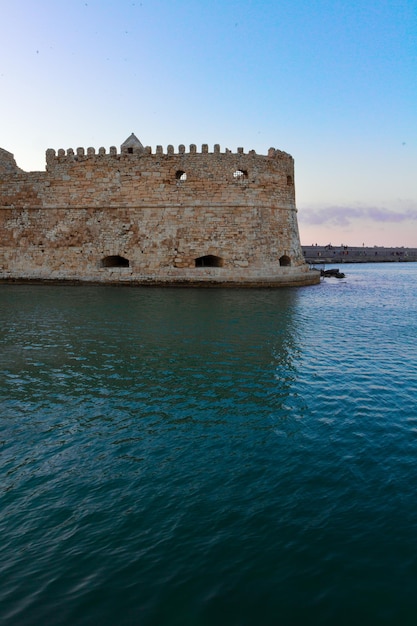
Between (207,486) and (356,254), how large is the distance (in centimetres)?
8299

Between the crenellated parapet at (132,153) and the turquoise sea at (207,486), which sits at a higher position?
the crenellated parapet at (132,153)

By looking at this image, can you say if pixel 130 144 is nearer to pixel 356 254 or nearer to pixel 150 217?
pixel 150 217

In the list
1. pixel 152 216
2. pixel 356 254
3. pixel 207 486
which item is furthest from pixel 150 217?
pixel 356 254

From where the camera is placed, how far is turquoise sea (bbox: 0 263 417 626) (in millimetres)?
3107

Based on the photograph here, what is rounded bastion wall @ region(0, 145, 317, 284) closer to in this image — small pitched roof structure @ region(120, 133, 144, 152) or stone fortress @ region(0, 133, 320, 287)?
stone fortress @ region(0, 133, 320, 287)

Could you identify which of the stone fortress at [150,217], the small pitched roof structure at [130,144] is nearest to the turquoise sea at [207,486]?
the stone fortress at [150,217]

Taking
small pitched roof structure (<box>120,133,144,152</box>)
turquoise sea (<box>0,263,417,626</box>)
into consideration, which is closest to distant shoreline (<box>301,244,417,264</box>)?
small pitched roof structure (<box>120,133,144,152</box>)

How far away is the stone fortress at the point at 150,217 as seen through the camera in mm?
21922

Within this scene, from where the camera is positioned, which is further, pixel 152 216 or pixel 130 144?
pixel 130 144

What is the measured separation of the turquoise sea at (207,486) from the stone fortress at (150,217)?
41.4 ft

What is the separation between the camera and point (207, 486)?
445 centimetres

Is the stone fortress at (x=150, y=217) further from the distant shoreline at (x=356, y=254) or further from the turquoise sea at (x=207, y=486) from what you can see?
the distant shoreline at (x=356, y=254)

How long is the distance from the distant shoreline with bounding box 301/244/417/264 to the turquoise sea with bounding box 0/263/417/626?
6641 centimetres

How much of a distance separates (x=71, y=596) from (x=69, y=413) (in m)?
3.41
